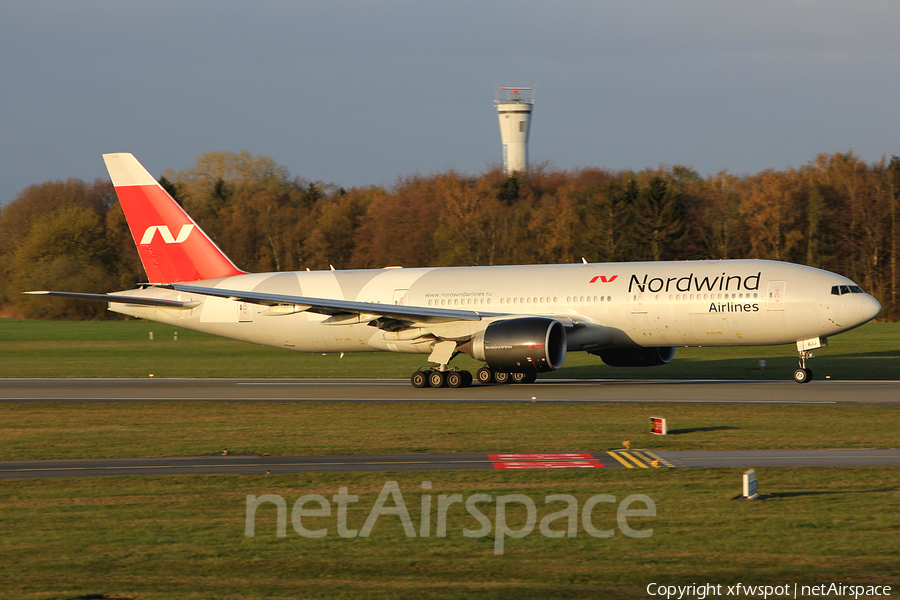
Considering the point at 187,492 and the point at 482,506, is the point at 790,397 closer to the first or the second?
the point at 482,506

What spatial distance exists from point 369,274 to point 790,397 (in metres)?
15.9

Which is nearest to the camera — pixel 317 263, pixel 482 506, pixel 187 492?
pixel 482 506

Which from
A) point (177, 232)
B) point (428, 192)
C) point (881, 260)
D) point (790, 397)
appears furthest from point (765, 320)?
point (428, 192)

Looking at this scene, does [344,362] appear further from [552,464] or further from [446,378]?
[552,464]

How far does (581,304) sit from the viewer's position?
2881cm

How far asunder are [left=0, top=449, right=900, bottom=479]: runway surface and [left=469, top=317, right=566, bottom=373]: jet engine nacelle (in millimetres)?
10331

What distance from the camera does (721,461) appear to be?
14.8 meters

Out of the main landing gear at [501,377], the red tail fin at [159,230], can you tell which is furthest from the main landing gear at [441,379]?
the red tail fin at [159,230]

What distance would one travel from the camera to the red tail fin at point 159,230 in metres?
34.1

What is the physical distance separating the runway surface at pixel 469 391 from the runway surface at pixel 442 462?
8.04 meters

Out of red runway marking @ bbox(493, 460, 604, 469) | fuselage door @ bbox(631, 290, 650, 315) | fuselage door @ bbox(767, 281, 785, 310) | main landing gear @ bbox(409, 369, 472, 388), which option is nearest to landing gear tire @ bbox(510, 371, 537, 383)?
main landing gear @ bbox(409, 369, 472, 388)

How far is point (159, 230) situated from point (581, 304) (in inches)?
669

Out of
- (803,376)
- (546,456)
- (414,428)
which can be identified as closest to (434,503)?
(546,456)

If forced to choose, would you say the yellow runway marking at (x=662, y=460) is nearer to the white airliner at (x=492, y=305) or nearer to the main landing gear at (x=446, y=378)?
the white airliner at (x=492, y=305)
